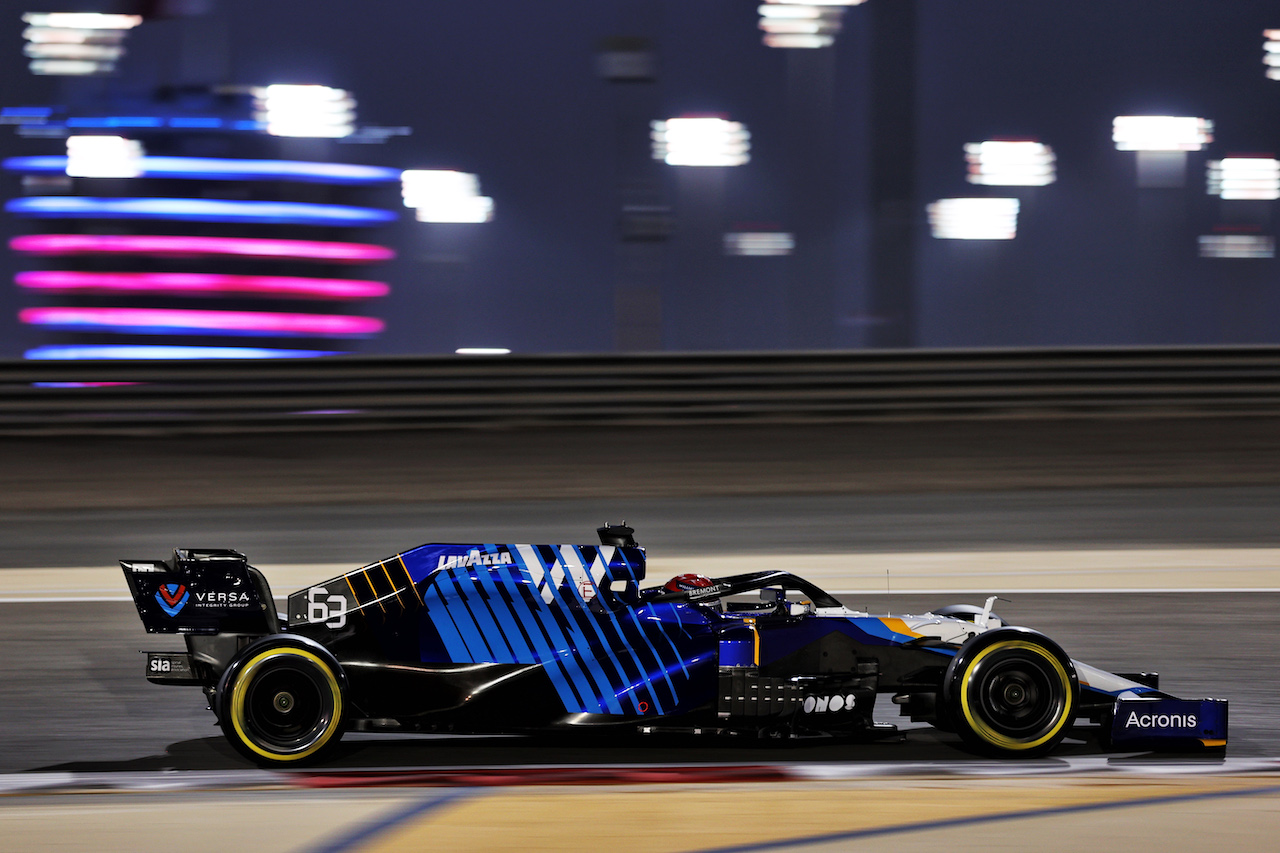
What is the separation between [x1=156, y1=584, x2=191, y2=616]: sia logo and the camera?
479 cm

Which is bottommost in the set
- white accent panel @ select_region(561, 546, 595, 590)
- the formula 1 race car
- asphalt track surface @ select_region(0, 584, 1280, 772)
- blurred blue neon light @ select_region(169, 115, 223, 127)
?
asphalt track surface @ select_region(0, 584, 1280, 772)

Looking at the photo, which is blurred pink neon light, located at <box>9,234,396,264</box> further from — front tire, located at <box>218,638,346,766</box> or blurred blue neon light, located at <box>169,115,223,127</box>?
front tire, located at <box>218,638,346,766</box>

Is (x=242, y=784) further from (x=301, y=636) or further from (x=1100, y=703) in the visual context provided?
(x=1100, y=703)

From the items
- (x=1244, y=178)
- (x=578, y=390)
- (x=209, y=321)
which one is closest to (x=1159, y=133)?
(x=1244, y=178)

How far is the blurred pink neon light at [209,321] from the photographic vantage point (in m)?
55.5

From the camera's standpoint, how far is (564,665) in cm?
477

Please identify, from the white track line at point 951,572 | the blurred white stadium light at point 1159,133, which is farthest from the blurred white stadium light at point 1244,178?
the white track line at point 951,572

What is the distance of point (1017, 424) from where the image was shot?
50.0 ft

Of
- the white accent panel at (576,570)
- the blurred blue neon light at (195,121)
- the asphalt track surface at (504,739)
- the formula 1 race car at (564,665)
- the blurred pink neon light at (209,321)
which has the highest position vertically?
the blurred blue neon light at (195,121)

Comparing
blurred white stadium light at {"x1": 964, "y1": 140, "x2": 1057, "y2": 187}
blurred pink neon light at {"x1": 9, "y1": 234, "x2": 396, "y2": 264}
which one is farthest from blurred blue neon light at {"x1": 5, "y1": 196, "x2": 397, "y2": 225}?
blurred white stadium light at {"x1": 964, "y1": 140, "x2": 1057, "y2": 187}

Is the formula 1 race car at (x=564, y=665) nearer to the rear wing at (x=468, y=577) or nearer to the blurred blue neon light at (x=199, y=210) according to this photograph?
the rear wing at (x=468, y=577)

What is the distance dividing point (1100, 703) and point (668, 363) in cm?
1031

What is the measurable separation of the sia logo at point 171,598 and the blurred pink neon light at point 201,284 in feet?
176

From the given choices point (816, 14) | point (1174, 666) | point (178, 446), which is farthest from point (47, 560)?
point (816, 14)
